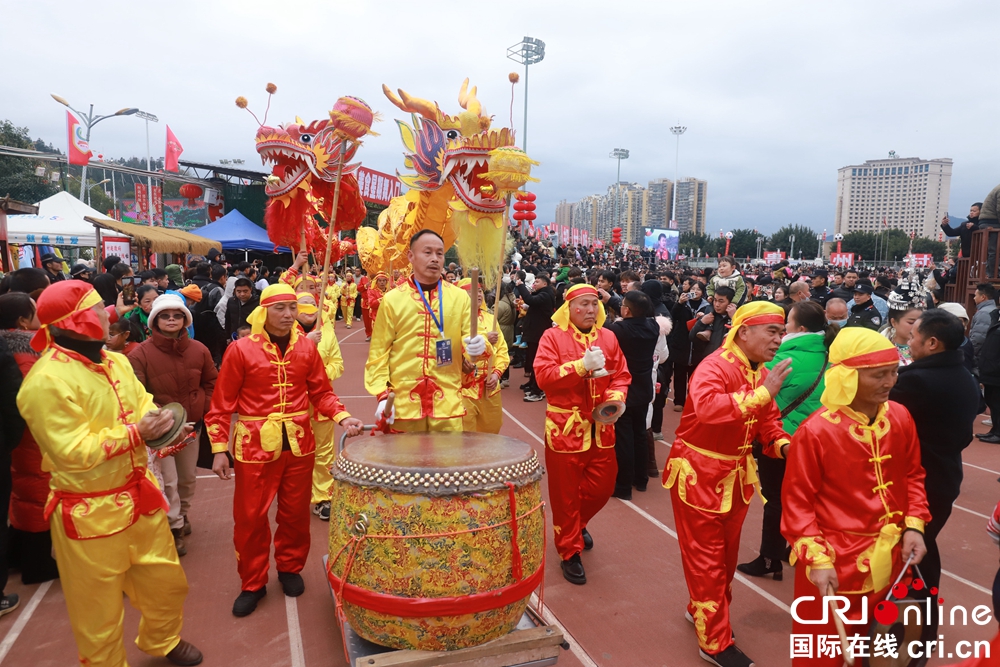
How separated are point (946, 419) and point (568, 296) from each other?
218 centimetres

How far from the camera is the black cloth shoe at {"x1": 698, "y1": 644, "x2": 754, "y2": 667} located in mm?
3051

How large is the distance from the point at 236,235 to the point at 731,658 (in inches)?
738

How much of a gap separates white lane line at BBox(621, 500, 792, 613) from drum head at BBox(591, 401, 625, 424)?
1443 millimetres

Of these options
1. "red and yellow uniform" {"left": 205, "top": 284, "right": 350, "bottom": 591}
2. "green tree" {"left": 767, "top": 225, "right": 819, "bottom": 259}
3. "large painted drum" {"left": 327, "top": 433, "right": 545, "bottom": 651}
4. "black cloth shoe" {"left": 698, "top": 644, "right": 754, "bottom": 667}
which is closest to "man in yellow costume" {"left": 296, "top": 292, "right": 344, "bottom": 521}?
"red and yellow uniform" {"left": 205, "top": 284, "right": 350, "bottom": 591}

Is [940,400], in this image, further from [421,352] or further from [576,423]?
[421,352]

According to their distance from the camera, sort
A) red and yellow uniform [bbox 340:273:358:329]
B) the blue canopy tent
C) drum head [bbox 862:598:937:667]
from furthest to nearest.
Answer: red and yellow uniform [bbox 340:273:358:329] < the blue canopy tent < drum head [bbox 862:598:937:667]

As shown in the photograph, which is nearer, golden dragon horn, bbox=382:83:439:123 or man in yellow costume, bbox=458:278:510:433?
man in yellow costume, bbox=458:278:510:433

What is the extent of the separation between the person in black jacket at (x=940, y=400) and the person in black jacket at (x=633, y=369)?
2363mm

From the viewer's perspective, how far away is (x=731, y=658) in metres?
3.07

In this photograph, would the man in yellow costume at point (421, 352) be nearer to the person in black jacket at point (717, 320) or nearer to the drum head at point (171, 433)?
the drum head at point (171, 433)

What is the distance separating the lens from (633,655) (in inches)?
127

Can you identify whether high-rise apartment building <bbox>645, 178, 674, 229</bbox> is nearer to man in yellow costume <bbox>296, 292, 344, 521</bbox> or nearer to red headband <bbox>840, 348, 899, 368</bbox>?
man in yellow costume <bbox>296, 292, 344, 521</bbox>

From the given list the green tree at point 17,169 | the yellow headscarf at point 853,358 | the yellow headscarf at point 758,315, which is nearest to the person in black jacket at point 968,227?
the yellow headscarf at point 758,315

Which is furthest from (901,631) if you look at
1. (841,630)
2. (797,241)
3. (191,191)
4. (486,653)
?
(797,241)
